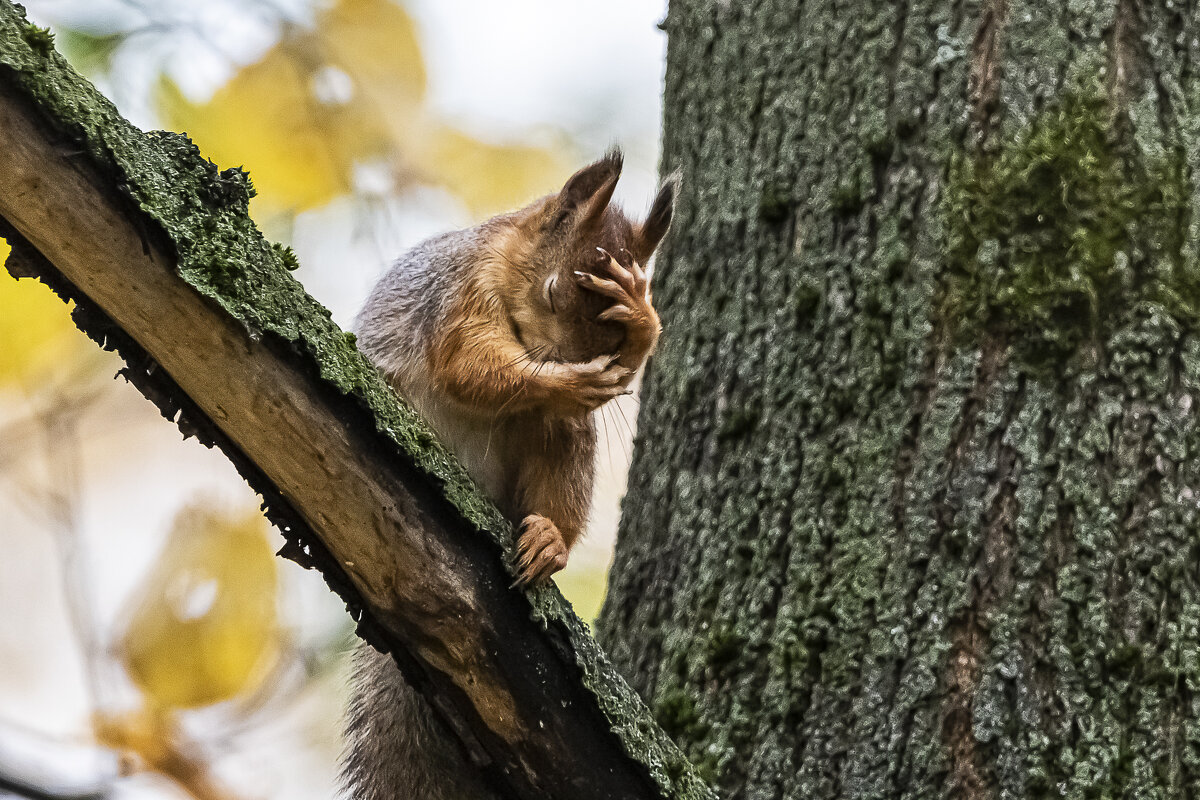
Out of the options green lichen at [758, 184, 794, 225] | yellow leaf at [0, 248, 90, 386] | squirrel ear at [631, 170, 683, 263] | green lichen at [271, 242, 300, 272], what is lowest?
green lichen at [271, 242, 300, 272]

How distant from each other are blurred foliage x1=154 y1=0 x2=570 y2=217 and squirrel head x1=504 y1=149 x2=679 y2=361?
455mm

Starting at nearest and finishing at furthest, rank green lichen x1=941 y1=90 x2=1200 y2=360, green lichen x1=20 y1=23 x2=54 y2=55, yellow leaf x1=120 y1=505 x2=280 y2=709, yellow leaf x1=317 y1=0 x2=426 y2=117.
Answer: green lichen x1=20 y1=23 x2=54 y2=55 → green lichen x1=941 y1=90 x2=1200 y2=360 → yellow leaf x1=120 y1=505 x2=280 y2=709 → yellow leaf x1=317 y1=0 x2=426 y2=117

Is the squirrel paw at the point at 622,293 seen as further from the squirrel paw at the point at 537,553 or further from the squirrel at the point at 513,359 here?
the squirrel paw at the point at 537,553

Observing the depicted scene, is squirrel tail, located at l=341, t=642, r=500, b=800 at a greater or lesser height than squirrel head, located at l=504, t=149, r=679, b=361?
lesser

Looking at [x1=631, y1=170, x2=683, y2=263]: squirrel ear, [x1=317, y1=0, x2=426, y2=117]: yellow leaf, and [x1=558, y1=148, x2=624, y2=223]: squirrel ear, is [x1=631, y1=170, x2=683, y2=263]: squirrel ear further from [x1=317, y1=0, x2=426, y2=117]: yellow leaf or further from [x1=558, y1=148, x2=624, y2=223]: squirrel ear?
[x1=317, y1=0, x2=426, y2=117]: yellow leaf

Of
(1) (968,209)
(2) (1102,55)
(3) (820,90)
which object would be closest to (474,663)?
(1) (968,209)

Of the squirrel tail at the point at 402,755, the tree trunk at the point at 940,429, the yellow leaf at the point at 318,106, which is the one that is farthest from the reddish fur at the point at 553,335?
the yellow leaf at the point at 318,106

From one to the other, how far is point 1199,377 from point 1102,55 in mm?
562

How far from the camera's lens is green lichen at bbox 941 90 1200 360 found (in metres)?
1.79

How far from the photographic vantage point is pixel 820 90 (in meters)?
2.11

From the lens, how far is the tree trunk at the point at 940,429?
5.46 feet

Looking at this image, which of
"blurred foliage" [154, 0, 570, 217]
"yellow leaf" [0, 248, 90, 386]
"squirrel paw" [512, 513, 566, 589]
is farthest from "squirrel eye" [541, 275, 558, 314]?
"yellow leaf" [0, 248, 90, 386]

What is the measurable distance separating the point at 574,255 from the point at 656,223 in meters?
0.15

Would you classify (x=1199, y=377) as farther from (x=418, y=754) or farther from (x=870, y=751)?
(x=418, y=754)
